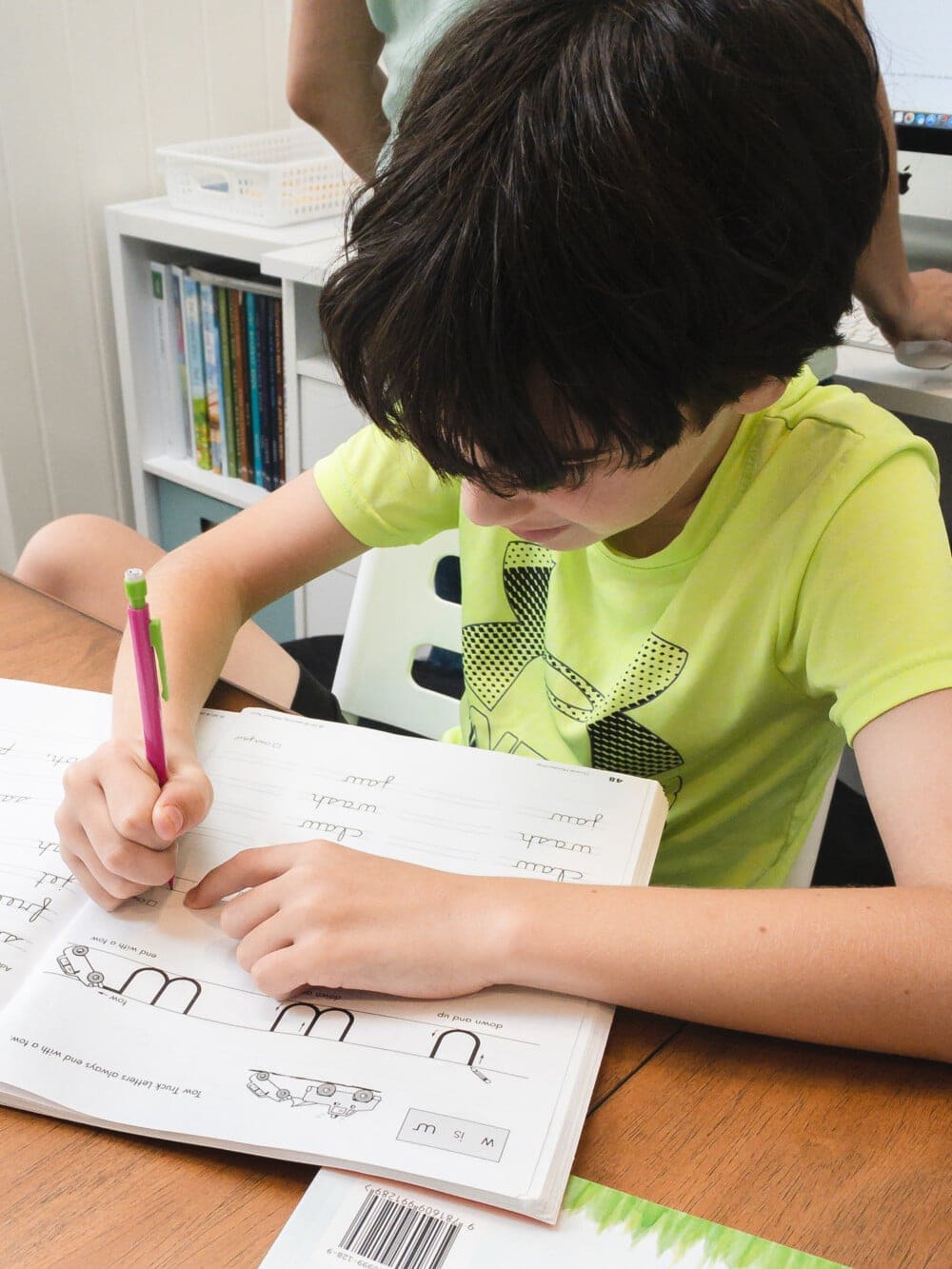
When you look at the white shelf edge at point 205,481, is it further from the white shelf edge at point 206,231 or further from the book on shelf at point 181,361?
the white shelf edge at point 206,231

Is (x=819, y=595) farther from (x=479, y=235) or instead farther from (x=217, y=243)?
(x=217, y=243)

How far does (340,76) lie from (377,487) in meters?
0.57

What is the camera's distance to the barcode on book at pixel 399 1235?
378mm

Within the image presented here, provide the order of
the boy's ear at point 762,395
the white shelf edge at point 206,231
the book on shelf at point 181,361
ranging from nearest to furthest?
the boy's ear at point 762,395 < the white shelf edge at point 206,231 < the book on shelf at point 181,361

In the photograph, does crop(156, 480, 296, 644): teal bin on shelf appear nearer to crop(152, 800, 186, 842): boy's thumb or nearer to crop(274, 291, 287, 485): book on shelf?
crop(274, 291, 287, 485): book on shelf

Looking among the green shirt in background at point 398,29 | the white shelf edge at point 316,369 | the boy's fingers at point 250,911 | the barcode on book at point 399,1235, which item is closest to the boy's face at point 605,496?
the boy's fingers at point 250,911

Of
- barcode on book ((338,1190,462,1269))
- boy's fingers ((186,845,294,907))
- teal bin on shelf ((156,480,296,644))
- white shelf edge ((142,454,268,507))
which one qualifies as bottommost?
teal bin on shelf ((156,480,296,644))

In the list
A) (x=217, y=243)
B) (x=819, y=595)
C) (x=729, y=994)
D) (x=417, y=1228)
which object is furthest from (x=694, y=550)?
(x=217, y=243)

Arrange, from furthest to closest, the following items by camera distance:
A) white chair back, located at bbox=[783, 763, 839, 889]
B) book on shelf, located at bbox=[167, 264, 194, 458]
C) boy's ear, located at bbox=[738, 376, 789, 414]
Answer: book on shelf, located at bbox=[167, 264, 194, 458] → white chair back, located at bbox=[783, 763, 839, 889] → boy's ear, located at bbox=[738, 376, 789, 414]

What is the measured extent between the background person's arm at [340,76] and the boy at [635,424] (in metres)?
0.63

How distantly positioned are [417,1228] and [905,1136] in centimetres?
20

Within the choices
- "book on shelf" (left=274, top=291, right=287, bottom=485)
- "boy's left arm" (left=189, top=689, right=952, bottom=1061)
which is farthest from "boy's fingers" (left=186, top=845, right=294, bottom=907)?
"book on shelf" (left=274, top=291, right=287, bottom=485)

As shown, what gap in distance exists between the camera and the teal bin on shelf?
1842 mm

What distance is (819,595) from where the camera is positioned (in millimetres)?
657
